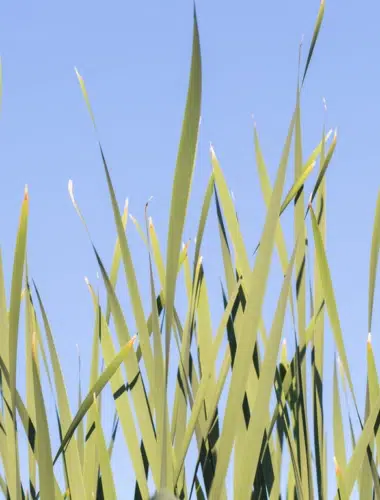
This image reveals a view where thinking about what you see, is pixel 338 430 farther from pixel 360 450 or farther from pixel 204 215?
pixel 204 215

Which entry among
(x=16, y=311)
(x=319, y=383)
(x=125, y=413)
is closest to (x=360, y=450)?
(x=319, y=383)

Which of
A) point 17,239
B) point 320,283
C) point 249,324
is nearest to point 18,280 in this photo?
point 17,239

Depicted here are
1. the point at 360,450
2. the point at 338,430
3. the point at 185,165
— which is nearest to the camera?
the point at 185,165

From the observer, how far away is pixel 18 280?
24.4 inches

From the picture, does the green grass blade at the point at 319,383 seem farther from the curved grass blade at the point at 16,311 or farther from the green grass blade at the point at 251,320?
the curved grass blade at the point at 16,311

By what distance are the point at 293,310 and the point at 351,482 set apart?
0.17 m

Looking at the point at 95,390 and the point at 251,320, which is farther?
the point at 95,390

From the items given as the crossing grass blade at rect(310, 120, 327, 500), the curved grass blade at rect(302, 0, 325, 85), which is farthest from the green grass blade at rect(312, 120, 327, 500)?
the curved grass blade at rect(302, 0, 325, 85)

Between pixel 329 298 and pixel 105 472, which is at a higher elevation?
pixel 329 298

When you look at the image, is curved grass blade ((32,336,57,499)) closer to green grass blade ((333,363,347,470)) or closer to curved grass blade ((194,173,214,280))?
curved grass blade ((194,173,214,280))

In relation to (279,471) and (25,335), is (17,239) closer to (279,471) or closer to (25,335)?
(25,335)

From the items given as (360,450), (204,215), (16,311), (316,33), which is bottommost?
(360,450)

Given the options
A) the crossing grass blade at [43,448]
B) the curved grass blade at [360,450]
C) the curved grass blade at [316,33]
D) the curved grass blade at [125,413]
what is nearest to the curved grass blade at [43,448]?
the crossing grass blade at [43,448]

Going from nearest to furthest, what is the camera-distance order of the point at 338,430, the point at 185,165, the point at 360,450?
the point at 185,165
the point at 360,450
the point at 338,430
